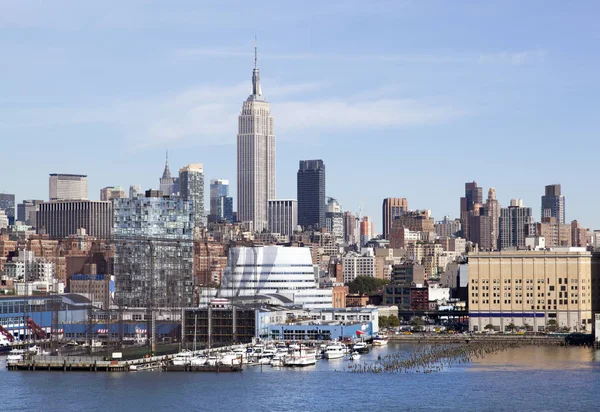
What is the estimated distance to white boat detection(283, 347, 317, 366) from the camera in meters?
92.9

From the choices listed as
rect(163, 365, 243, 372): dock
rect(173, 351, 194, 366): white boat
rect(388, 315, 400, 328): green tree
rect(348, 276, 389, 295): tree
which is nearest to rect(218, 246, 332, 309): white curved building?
rect(388, 315, 400, 328): green tree

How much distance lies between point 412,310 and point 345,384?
71.7 m

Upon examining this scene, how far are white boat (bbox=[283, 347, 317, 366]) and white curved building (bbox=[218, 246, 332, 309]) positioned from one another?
117ft

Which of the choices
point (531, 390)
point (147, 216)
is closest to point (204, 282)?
point (147, 216)

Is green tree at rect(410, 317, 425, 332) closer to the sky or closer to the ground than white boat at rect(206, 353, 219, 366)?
closer to the sky

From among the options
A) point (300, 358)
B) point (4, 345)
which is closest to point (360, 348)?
point (300, 358)

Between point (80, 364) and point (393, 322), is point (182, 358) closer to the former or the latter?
point (80, 364)

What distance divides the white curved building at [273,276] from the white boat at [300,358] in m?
35.7

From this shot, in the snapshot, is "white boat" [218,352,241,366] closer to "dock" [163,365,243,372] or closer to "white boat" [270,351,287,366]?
"dock" [163,365,243,372]

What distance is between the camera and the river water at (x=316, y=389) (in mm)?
72500

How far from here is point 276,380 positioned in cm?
8388

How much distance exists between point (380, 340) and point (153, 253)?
122 feet

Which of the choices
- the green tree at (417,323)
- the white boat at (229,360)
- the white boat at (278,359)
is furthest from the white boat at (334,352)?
the green tree at (417,323)

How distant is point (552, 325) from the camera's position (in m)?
126
